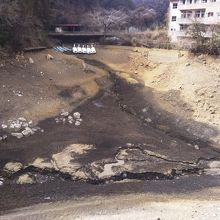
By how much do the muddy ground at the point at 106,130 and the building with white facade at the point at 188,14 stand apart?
37.1 feet

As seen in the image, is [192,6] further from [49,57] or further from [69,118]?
[69,118]

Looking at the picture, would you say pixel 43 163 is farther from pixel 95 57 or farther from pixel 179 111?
pixel 95 57

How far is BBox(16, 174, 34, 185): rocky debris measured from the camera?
20.3 metres

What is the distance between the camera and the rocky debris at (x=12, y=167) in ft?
68.7

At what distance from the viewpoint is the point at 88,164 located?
22.2m

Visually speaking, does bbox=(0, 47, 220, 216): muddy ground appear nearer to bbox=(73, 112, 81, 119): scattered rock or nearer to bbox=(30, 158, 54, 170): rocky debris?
bbox=(30, 158, 54, 170): rocky debris

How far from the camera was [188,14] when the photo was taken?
52.5m

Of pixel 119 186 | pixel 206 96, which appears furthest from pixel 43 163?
pixel 206 96

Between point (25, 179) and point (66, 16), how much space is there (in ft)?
130

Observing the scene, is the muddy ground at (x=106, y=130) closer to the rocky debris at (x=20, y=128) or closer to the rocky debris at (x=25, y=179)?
the rocky debris at (x=25, y=179)

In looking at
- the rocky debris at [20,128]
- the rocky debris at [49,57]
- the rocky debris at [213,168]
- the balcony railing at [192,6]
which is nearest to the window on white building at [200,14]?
the balcony railing at [192,6]

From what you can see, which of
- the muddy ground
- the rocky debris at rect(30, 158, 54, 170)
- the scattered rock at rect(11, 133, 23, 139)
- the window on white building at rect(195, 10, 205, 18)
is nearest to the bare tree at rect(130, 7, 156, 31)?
the window on white building at rect(195, 10, 205, 18)

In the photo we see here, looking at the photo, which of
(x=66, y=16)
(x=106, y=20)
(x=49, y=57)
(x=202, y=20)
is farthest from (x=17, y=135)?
(x=106, y=20)

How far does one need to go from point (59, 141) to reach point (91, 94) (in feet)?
27.8
